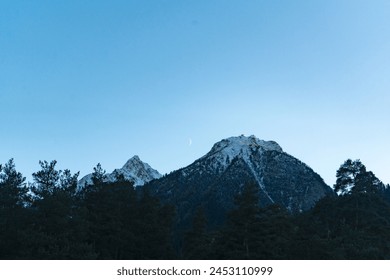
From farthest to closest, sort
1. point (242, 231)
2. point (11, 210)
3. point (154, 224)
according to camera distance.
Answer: point (154, 224) < point (11, 210) < point (242, 231)

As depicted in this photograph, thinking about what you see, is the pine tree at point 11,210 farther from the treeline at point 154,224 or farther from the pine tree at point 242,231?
the pine tree at point 242,231

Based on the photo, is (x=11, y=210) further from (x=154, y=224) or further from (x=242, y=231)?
(x=242, y=231)

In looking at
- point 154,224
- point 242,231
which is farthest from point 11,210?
point 242,231

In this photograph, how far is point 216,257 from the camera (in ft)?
96.6

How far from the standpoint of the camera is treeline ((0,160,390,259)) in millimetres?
29828

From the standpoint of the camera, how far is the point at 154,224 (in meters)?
44.0

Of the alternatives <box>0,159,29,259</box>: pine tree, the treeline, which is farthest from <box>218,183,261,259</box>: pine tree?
<box>0,159,29,259</box>: pine tree

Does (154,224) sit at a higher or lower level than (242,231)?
higher

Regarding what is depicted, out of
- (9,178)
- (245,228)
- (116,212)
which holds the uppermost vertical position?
(9,178)

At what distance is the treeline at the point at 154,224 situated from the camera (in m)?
29.8

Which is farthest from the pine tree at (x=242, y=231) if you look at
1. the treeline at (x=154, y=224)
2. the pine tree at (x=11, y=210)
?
the pine tree at (x=11, y=210)
